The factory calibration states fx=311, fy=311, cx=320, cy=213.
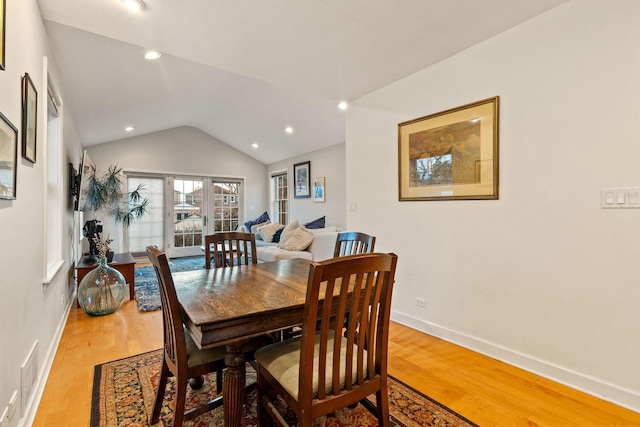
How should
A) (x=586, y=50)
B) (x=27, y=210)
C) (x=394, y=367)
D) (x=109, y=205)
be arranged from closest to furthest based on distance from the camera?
(x=27, y=210)
(x=586, y=50)
(x=394, y=367)
(x=109, y=205)

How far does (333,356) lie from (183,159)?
6.69m

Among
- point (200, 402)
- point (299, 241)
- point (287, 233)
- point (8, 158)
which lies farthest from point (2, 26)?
point (287, 233)

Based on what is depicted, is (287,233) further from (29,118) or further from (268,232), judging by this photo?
(29,118)

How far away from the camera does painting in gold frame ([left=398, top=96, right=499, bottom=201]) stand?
234 cm

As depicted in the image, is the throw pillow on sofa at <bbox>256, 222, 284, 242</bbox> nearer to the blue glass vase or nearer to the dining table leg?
the blue glass vase

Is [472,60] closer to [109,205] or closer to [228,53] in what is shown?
[228,53]

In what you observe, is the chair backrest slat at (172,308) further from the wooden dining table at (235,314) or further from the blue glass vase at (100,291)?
the blue glass vase at (100,291)

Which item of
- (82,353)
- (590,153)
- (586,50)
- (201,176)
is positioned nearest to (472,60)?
(586,50)

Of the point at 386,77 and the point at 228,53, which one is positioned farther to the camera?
the point at 386,77

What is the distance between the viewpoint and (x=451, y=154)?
2566mm

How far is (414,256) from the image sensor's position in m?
2.89

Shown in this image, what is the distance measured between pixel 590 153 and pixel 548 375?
1.44 meters

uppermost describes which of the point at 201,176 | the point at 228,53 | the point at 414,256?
the point at 228,53

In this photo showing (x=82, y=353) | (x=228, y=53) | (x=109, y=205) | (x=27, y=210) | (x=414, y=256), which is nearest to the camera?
(x=27, y=210)
